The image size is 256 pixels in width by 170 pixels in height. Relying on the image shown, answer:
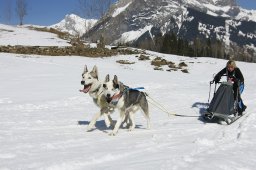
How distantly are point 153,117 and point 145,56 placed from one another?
2365 cm

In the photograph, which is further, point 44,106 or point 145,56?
point 145,56

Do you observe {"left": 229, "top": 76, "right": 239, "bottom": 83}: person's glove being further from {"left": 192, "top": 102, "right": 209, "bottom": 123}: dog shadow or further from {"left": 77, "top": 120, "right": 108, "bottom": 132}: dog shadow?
{"left": 77, "top": 120, "right": 108, "bottom": 132}: dog shadow

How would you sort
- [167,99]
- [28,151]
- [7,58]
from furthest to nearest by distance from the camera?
[7,58]
[167,99]
[28,151]

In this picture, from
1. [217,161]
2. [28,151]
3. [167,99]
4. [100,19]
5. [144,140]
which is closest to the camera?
[217,161]

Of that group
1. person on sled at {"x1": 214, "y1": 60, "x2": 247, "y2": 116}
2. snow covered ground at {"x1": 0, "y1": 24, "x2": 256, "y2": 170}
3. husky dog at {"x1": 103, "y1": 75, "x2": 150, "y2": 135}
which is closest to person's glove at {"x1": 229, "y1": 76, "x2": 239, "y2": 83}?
person on sled at {"x1": 214, "y1": 60, "x2": 247, "y2": 116}

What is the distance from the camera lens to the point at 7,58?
29.2m

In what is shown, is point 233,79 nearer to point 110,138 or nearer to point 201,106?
point 201,106

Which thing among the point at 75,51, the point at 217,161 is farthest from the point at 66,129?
the point at 75,51

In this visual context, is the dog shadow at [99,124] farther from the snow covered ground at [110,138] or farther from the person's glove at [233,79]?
the person's glove at [233,79]

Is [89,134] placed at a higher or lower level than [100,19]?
lower

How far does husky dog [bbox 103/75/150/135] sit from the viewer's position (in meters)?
9.01

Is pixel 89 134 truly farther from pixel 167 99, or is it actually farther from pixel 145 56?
pixel 145 56

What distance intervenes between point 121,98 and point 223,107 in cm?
329

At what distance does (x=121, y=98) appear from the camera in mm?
9141
